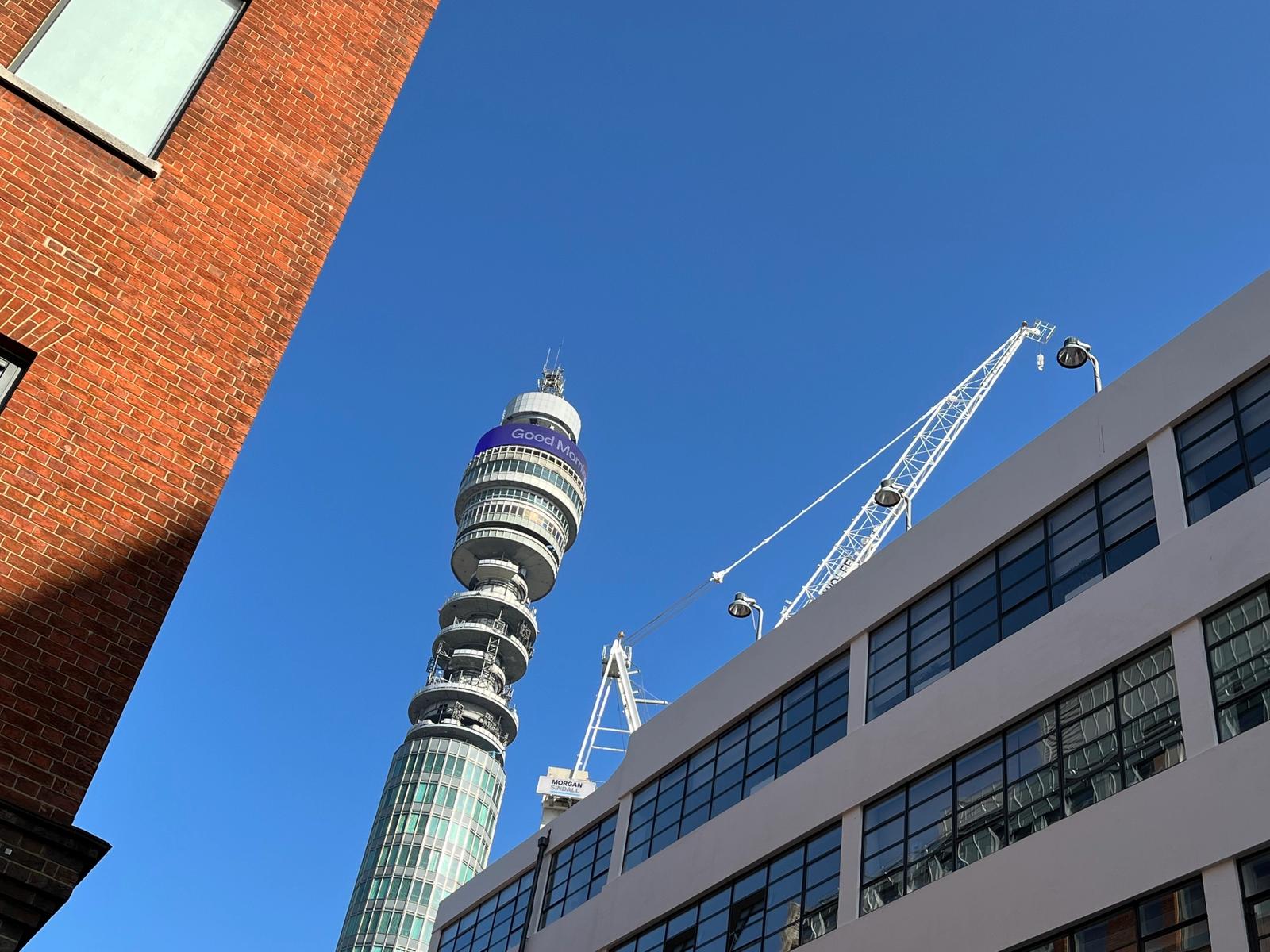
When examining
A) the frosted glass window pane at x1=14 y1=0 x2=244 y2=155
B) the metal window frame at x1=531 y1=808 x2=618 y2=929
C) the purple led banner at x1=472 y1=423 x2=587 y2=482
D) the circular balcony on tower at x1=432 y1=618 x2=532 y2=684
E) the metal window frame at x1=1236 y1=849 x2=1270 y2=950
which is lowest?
the metal window frame at x1=1236 y1=849 x2=1270 y2=950

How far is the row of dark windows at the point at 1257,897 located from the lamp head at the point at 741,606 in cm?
2060

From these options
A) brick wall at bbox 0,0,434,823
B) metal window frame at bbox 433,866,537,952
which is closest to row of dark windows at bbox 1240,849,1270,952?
brick wall at bbox 0,0,434,823

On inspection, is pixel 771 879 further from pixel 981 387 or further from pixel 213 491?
pixel 981 387

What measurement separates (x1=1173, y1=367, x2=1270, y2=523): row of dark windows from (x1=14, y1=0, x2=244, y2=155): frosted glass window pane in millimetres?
16686

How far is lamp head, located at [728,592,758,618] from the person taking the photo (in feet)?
125

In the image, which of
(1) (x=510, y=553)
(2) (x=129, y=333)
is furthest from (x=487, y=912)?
(1) (x=510, y=553)

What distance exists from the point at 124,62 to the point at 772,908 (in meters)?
21.2

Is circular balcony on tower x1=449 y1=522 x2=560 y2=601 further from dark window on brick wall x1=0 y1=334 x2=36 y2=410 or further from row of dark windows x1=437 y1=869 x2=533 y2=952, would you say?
dark window on brick wall x1=0 y1=334 x2=36 y2=410

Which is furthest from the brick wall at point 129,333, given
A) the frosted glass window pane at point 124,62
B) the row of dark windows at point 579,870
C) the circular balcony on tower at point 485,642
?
the circular balcony on tower at point 485,642

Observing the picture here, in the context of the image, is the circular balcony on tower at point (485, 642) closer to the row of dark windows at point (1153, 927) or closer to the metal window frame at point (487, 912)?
the metal window frame at point (487, 912)

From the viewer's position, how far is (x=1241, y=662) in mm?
19922

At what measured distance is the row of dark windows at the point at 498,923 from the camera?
130 ft

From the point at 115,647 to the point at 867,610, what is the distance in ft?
69.4

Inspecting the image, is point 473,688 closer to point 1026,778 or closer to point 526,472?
point 526,472
